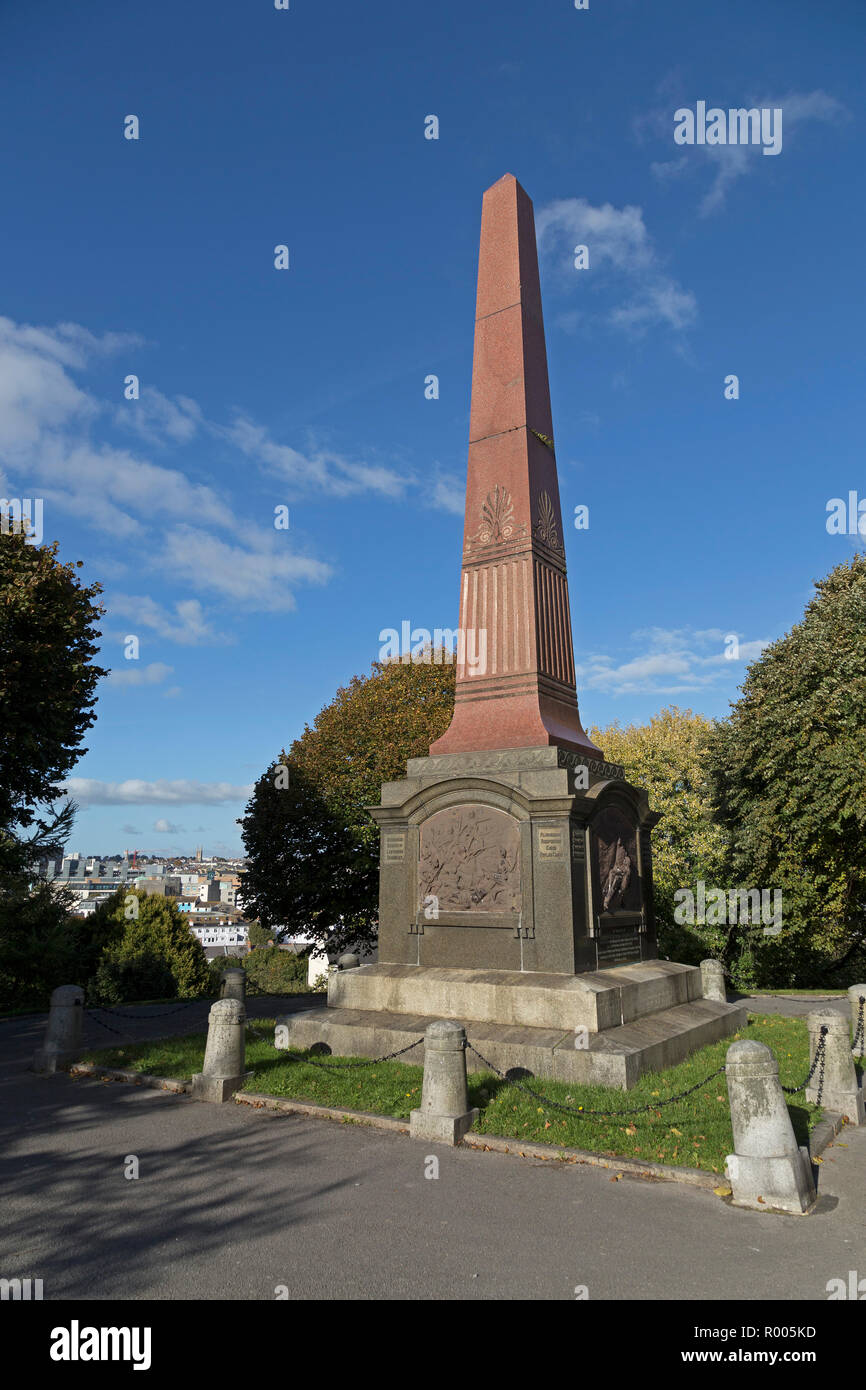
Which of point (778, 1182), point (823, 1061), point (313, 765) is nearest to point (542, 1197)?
point (778, 1182)

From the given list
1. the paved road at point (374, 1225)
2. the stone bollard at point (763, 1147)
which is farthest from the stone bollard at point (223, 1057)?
the stone bollard at point (763, 1147)

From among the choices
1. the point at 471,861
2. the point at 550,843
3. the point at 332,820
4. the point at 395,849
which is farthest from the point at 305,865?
the point at 550,843

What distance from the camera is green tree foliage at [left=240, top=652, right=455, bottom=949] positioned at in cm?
2664

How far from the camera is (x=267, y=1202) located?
5891 millimetres

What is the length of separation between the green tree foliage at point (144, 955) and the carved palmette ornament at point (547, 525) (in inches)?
546

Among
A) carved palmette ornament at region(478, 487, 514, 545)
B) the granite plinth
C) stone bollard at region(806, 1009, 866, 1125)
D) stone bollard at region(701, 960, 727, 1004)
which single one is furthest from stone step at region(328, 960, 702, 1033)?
carved palmette ornament at region(478, 487, 514, 545)

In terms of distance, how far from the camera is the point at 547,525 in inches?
512

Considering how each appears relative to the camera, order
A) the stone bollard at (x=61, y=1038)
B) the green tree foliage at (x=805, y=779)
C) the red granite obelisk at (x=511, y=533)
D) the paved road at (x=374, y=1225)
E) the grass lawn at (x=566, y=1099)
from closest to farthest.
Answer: the paved road at (x=374, y=1225)
the grass lawn at (x=566, y=1099)
the stone bollard at (x=61, y=1038)
the red granite obelisk at (x=511, y=533)
the green tree foliage at (x=805, y=779)

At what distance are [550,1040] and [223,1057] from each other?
11.9ft

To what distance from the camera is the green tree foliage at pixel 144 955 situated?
65.0ft

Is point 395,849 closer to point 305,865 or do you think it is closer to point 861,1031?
point 861,1031

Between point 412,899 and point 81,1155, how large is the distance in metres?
5.17

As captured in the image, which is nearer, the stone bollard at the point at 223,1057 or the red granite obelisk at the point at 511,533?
the stone bollard at the point at 223,1057

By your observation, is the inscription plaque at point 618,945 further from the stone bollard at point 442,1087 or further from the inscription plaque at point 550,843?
the stone bollard at point 442,1087
